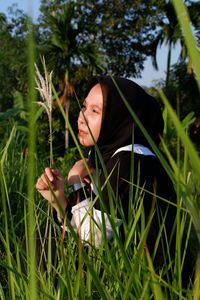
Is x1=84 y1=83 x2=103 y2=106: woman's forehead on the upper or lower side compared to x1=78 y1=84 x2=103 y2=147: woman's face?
upper

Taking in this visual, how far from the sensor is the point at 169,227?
5.24 feet

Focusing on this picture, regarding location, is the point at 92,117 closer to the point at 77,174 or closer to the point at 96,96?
the point at 96,96

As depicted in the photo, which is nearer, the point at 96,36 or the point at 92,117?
the point at 92,117

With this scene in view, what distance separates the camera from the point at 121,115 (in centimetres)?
195

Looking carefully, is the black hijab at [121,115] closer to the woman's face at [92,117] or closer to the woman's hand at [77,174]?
the woman's face at [92,117]

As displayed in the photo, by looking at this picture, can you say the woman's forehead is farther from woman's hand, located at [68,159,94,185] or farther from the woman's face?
woman's hand, located at [68,159,94,185]

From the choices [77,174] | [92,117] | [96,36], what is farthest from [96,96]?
[96,36]

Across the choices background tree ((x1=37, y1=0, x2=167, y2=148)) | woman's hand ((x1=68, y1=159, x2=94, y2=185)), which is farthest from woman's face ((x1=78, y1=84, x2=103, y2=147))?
background tree ((x1=37, y1=0, x2=167, y2=148))

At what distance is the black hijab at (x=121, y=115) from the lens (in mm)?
1935

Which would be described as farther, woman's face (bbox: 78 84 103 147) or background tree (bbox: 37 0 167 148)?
background tree (bbox: 37 0 167 148)

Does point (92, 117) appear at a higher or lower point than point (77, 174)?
higher

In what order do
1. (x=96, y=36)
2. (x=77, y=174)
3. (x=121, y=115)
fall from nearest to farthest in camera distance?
(x=121, y=115), (x=77, y=174), (x=96, y=36)

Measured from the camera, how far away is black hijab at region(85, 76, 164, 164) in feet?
6.35

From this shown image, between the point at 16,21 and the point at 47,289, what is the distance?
106 feet
